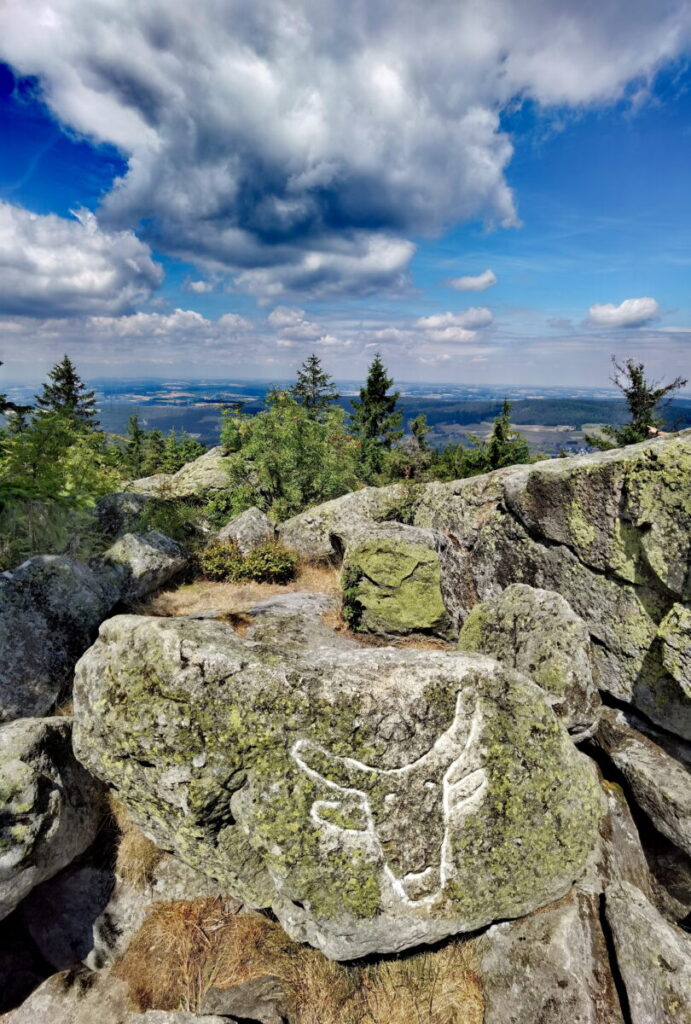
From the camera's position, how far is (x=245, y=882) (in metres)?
6.82

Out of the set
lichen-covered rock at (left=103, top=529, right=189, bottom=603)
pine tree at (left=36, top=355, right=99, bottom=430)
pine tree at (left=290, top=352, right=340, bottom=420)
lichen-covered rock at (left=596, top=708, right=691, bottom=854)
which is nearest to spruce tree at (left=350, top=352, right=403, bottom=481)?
pine tree at (left=290, top=352, right=340, bottom=420)

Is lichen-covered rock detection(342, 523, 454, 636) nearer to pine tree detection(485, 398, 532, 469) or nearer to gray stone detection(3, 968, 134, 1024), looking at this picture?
gray stone detection(3, 968, 134, 1024)

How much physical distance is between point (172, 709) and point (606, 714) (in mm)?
9132

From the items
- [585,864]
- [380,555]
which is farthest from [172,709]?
[380,555]

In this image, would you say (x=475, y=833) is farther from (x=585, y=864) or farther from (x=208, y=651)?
(x=208, y=651)

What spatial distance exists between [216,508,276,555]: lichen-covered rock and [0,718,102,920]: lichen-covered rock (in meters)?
10.6

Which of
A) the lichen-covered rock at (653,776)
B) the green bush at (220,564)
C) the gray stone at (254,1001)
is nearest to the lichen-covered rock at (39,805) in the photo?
the gray stone at (254,1001)

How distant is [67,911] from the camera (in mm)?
7344

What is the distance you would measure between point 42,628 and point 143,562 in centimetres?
434

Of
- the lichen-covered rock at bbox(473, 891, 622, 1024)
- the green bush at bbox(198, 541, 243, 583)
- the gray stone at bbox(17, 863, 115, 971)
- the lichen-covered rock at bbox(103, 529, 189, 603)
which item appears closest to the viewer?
the lichen-covered rock at bbox(473, 891, 622, 1024)

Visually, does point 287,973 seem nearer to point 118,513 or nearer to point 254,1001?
point 254,1001

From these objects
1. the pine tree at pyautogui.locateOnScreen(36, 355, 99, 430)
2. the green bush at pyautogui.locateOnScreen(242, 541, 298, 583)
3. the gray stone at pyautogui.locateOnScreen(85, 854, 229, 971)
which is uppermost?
the pine tree at pyautogui.locateOnScreen(36, 355, 99, 430)

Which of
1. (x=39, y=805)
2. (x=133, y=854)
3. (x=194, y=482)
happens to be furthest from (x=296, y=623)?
(x=194, y=482)

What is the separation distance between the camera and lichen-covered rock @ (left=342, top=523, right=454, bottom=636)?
1305 centimetres
